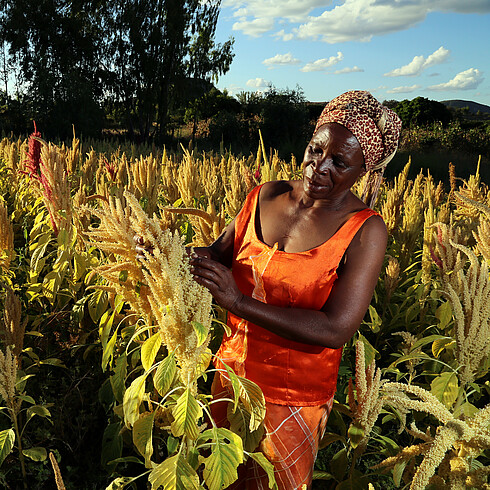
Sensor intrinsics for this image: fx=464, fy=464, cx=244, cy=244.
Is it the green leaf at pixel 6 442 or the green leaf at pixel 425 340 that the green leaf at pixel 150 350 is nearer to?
the green leaf at pixel 6 442

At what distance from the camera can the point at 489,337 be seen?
57.4 inches

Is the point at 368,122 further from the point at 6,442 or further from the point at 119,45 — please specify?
the point at 119,45

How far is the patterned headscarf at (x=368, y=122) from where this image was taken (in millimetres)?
1335

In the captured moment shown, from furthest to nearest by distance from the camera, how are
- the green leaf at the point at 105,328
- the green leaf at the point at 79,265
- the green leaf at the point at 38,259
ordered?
the green leaf at the point at 38,259
the green leaf at the point at 79,265
the green leaf at the point at 105,328

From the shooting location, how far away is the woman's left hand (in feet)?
3.64

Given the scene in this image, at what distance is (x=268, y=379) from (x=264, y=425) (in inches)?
5.0

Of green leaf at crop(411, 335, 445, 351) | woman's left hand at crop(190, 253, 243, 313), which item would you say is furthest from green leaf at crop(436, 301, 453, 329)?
woman's left hand at crop(190, 253, 243, 313)

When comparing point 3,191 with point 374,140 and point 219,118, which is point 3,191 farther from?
point 219,118

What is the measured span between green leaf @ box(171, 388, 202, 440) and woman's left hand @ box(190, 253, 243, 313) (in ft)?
0.77

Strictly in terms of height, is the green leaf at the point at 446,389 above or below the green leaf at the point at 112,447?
above

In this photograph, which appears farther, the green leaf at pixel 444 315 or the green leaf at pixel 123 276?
the green leaf at pixel 444 315

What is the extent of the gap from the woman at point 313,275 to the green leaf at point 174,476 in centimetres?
43

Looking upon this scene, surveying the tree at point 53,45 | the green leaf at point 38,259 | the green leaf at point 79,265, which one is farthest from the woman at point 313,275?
the tree at point 53,45

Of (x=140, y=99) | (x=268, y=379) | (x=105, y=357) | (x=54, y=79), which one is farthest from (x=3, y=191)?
(x=140, y=99)
